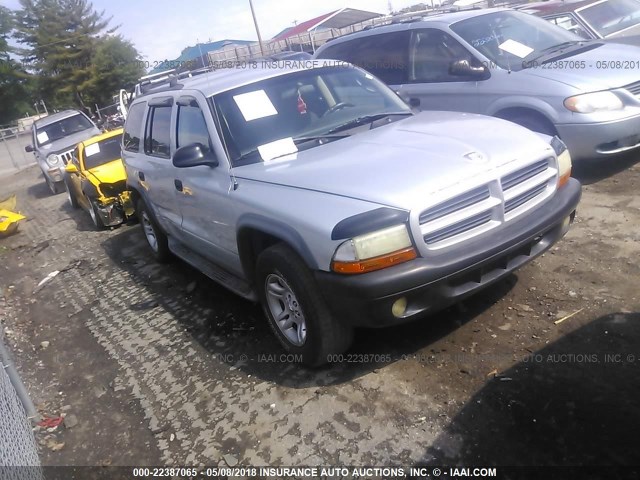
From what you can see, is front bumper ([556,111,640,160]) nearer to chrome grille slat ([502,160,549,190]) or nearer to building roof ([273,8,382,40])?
chrome grille slat ([502,160,549,190])

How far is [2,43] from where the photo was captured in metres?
48.5

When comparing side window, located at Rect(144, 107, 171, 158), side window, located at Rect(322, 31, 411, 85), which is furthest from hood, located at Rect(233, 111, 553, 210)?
side window, located at Rect(322, 31, 411, 85)

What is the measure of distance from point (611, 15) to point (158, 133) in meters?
7.31

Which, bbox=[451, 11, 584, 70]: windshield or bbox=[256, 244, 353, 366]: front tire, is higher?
bbox=[451, 11, 584, 70]: windshield

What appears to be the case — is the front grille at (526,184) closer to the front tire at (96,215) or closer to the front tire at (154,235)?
the front tire at (154,235)

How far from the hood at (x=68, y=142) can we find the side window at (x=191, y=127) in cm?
963

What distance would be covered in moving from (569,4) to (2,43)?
53.2 meters

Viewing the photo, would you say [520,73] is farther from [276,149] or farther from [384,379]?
[384,379]

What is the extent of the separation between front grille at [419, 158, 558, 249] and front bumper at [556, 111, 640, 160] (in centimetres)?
228

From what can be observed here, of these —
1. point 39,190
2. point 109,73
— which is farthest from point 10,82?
point 39,190

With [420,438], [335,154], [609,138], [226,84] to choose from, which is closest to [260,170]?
[335,154]

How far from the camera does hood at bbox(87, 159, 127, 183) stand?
8320mm

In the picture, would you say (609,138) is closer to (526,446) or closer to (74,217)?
(526,446)

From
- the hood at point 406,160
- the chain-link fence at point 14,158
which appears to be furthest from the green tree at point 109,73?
the hood at point 406,160
